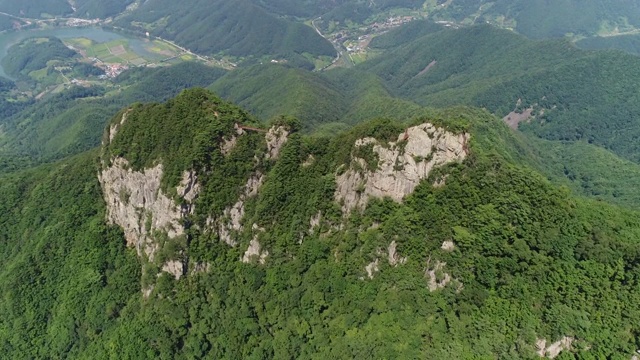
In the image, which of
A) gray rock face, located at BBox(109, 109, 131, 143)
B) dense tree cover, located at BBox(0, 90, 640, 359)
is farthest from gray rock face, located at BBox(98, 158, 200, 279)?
gray rock face, located at BBox(109, 109, 131, 143)

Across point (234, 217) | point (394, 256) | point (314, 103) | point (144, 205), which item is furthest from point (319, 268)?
point (314, 103)

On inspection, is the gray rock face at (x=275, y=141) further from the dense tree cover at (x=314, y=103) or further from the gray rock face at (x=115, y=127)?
the dense tree cover at (x=314, y=103)

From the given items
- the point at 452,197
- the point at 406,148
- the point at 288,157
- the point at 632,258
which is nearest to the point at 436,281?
the point at 452,197

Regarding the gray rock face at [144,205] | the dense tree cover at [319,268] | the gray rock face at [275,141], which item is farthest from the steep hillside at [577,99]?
the gray rock face at [144,205]

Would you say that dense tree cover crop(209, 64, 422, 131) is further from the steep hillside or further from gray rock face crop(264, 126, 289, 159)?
gray rock face crop(264, 126, 289, 159)

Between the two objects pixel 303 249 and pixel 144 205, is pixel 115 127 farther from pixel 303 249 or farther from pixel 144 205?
pixel 303 249
